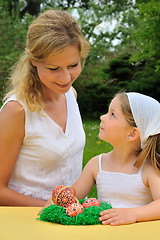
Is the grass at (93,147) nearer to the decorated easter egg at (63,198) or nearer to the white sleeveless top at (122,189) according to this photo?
the white sleeveless top at (122,189)

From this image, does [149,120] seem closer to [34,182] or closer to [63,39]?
[63,39]

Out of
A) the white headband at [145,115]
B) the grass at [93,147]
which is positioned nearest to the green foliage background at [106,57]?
the grass at [93,147]

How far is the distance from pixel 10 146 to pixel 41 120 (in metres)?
0.33

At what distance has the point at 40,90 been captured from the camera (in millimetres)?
3090

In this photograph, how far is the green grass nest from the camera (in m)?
2.11

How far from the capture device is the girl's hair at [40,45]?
2.69 m

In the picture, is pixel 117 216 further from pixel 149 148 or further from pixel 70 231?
pixel 149 148

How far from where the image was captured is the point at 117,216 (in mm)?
2104

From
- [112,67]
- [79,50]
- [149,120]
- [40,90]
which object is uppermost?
[79,50]

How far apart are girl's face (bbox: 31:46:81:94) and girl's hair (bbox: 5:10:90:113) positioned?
0.13 ft

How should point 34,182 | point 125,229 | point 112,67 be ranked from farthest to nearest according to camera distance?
point 112,67
point 34,182
point 125,229

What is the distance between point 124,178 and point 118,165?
12 cm

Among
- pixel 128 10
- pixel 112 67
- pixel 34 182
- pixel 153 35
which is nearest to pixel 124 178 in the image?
pixel 34 182

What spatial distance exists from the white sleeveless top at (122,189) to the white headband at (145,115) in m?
0.27
